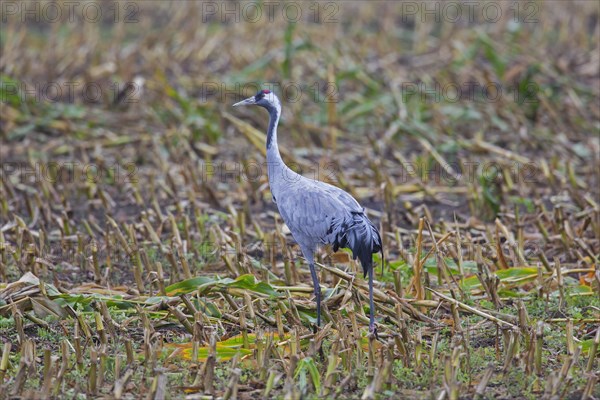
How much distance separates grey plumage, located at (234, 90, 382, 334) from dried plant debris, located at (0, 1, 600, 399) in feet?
0.85

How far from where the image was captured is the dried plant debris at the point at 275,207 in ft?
15.9

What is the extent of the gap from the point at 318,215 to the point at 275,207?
2.64 m

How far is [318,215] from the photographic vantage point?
5.46 meters

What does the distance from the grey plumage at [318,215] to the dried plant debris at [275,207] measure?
259mm

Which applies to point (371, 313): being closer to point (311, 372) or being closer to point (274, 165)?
point (311, 372)

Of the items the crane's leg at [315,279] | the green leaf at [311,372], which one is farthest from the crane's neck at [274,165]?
the green leaf at [311,372]

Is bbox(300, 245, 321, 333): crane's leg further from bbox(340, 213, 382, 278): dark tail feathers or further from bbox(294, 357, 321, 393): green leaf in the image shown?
bbox(294, 357, 321, 393): green leaf

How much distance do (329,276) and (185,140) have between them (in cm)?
332

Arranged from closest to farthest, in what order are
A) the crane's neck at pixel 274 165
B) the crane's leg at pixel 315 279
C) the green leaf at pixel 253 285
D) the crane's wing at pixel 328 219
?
1. the crane's wing at pixel 328 219
2. the crane's leg at pixel 315 279
3. the green leaf at pixel 253 285
4. the crane's neck at pixel 274 165

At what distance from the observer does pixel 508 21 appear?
531 inches

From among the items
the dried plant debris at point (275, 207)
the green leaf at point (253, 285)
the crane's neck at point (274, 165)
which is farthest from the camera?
the crane's neck at point (274, 165)

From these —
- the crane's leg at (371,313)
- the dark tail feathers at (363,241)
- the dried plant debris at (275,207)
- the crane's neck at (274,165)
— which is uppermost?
the crane's neck at (274,165)

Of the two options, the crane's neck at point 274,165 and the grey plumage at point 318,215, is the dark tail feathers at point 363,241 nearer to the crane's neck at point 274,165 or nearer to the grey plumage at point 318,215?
the grey plumage at point 318,215

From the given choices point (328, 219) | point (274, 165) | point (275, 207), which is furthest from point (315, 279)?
point (275, 207)
